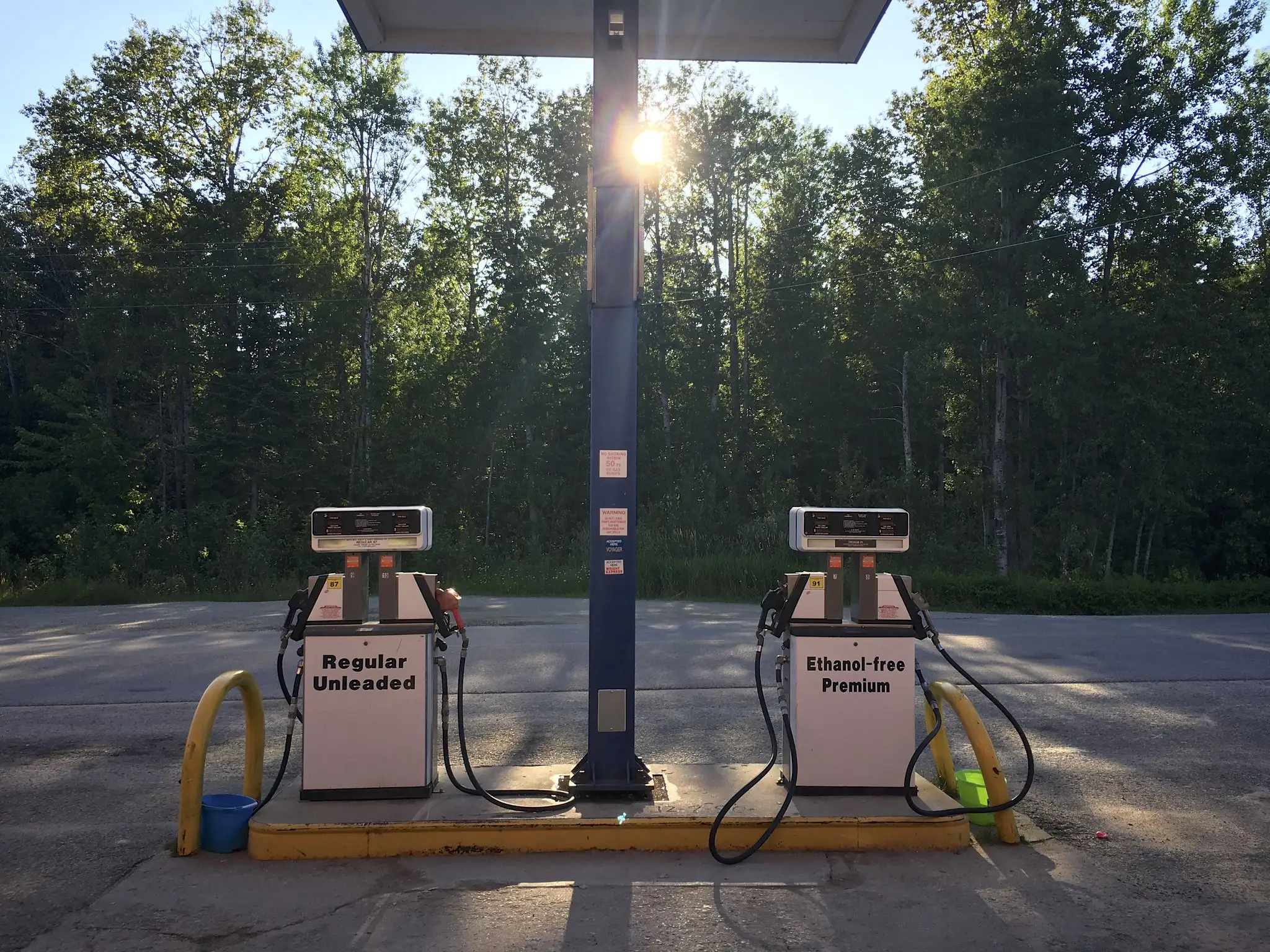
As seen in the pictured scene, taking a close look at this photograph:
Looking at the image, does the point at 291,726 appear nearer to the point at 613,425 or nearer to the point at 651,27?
the point at 613,425

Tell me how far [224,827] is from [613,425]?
2.94 meters

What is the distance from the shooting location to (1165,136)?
3161cm

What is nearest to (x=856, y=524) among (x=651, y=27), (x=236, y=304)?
(x=651, y=27)

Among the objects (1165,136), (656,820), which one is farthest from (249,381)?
(656,820)

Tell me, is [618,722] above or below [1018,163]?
below

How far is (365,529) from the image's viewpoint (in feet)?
20.2

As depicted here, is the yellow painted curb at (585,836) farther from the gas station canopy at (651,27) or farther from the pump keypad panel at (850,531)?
the gas station canopy at (651,27)

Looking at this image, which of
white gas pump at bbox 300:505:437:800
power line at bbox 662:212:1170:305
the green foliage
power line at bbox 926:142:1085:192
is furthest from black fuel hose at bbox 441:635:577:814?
power line at bbox 662:212:1170:305

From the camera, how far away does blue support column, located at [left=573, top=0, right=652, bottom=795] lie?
627 centimetres

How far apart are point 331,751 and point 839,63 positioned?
602 cm

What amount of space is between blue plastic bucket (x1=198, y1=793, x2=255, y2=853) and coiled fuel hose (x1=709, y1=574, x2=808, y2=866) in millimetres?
2409

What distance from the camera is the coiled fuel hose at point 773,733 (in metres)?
5.58

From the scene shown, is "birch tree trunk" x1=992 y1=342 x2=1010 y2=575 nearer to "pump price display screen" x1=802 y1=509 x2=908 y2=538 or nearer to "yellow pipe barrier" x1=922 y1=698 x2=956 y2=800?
"yellow pipe barrier" x1=922 y1=698 x2=956 y2=800

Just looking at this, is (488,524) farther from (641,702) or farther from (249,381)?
(641,702)
